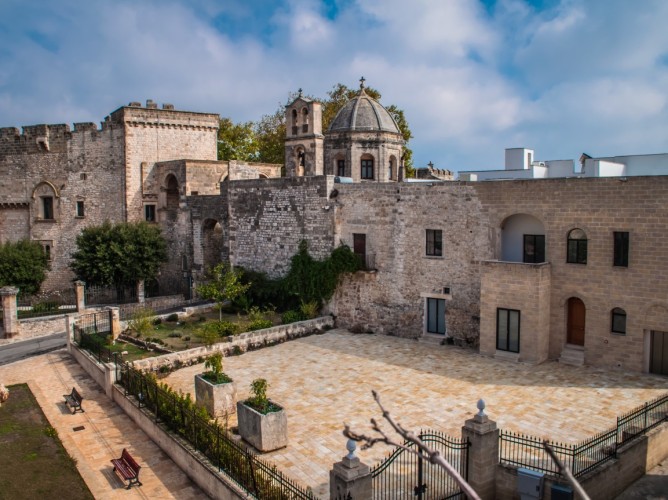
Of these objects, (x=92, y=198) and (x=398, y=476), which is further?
(x=92, y=198)

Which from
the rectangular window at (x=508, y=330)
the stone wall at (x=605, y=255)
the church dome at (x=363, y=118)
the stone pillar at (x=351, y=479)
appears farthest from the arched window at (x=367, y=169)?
the stone pillar at (x=351, y=479)

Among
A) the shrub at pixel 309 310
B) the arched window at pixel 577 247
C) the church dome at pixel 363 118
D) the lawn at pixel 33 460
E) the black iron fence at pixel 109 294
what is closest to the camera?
the lawn at pixel 33 460

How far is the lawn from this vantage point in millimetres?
12305

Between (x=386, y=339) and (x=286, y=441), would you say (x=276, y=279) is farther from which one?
(x=286, y=441)

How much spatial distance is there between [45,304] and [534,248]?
25343mm

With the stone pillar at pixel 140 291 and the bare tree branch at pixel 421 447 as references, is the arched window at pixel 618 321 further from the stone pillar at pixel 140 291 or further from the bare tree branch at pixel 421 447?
the stone pillar at pixel 140 291

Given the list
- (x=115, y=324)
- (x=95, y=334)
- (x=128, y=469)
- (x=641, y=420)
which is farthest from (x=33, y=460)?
(x=641, y=420)

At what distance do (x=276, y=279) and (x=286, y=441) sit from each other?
46.5 ft

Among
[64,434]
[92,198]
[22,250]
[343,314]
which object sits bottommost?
[64,434]

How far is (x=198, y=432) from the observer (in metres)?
12.9

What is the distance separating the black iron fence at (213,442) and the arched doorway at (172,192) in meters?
19.9

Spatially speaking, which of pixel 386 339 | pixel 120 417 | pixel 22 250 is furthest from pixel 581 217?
pixel 22 250

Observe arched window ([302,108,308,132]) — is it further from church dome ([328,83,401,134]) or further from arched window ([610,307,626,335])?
arched window ([610,307,626,335])

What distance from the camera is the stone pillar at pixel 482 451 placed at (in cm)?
1052
